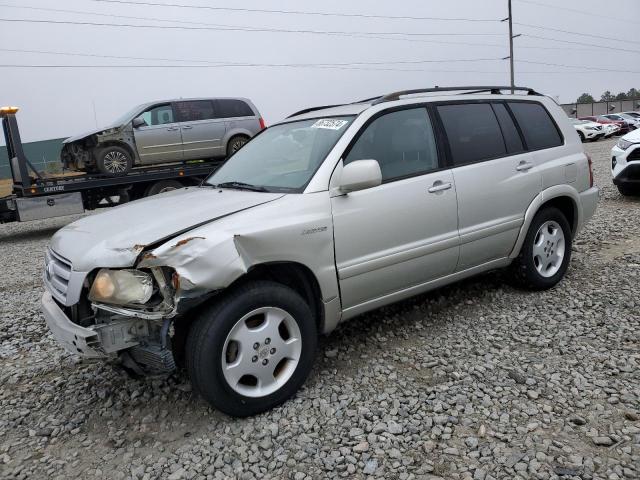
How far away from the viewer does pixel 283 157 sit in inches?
140

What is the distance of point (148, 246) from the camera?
2.53 meters

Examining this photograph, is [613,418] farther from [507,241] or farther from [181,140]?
[181,140]

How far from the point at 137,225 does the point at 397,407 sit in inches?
68.1

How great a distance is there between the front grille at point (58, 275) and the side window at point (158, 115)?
311 inches

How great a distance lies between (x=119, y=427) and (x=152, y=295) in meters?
0.88

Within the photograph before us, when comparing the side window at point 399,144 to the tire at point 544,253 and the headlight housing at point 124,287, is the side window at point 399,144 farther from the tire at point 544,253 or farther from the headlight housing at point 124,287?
the headlight housing at point 124,287

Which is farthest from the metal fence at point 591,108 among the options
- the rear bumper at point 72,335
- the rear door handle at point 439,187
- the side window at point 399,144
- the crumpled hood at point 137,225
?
the rear bumper at point 72,335

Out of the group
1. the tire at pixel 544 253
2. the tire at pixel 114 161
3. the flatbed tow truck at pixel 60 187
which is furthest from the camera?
the tire at pixel 114 161

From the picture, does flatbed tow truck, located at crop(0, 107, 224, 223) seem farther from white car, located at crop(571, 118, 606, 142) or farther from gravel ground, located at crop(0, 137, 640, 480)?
white car, located at crop(571, 118, 606, 142)

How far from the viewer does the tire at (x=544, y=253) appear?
13.9 feet

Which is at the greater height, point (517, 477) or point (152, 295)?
point (152, 295)

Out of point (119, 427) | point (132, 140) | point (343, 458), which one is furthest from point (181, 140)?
point (343, 458)

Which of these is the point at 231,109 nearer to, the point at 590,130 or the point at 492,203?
the point at 492,203

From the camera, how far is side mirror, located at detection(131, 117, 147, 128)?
1018cm
